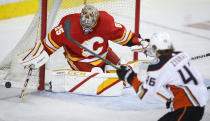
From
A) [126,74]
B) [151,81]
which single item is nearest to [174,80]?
[151,81]

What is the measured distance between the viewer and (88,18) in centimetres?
367

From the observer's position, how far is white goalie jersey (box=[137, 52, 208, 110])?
7.83 feet

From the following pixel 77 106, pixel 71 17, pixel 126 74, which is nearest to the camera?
pixel 126 74

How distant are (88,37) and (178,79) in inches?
60.3

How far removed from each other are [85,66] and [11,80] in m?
0.69

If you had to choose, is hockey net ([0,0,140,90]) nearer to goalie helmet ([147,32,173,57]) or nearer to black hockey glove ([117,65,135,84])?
black hockey glove ([117,65,135,84])

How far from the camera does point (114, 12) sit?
14.7 feet

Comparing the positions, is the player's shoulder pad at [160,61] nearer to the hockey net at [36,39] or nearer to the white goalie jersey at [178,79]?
the white goalie jersey at [178,79]

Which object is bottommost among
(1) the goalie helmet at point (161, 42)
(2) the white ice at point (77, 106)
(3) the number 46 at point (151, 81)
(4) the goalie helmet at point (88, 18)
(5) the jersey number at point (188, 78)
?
(2) the white ice at point (77, 106)

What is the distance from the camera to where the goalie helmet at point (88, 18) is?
3676 millimetres

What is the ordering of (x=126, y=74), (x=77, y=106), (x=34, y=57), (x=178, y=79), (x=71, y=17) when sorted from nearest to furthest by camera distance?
(x=178, y=79)
(x=126, y=74)
(x=77, y=106)
(x=34, y=57)
(x=71, y=17)

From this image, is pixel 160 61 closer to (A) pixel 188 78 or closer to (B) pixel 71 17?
(A) pixel 188 78

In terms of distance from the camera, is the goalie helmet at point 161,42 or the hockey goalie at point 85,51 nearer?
the goalie helmet at point 161,42

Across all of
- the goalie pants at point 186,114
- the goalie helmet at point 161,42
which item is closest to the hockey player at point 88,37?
the goalie helmet at point 161,42
